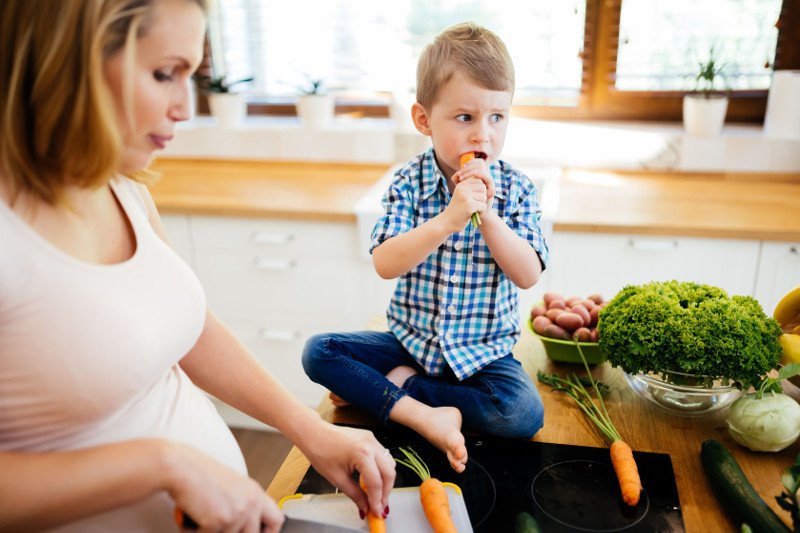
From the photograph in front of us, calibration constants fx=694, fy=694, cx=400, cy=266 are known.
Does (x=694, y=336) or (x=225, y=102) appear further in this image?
(x=225, y=102)

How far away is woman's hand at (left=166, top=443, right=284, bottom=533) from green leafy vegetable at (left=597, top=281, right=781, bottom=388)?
Answer: 667 millimetres

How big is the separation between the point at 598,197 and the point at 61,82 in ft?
6.31

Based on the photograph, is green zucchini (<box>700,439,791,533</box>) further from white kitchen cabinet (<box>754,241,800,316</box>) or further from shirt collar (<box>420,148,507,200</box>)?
white kitchen cabinet (<box>754,241,800,316</box>)

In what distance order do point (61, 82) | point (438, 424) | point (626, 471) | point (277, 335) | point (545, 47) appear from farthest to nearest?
point (545, 47)
point (277, 335)
point (438, 424)
point (626, 471)
point (61, 82)

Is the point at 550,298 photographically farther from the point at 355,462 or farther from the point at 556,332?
the point at 355,462

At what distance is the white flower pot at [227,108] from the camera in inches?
116

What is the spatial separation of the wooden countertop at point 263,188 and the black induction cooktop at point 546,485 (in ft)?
4.04

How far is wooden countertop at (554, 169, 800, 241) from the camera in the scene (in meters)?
2.03

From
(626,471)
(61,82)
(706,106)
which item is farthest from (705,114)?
(61,82)

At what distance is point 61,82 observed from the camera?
28.0 inches

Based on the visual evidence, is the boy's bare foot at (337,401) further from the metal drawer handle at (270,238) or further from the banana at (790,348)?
the metal drawer handle at (270,238)

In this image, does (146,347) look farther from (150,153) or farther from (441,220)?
(441,220)

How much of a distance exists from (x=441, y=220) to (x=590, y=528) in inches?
21.5

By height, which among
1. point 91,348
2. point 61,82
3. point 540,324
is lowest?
point 540,324
